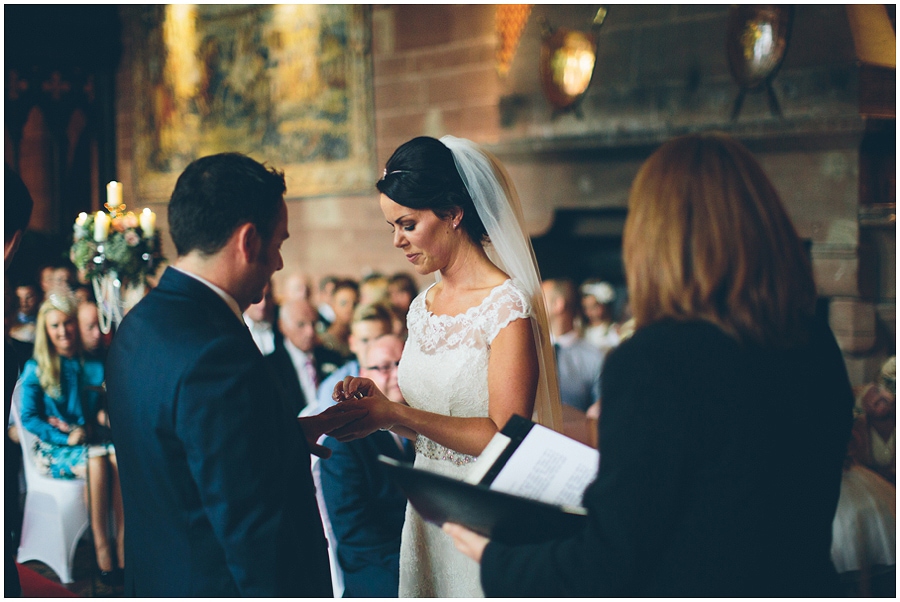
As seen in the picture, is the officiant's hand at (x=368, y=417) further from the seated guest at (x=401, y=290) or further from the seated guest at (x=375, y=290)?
the seated guest at (x=401, y=290)

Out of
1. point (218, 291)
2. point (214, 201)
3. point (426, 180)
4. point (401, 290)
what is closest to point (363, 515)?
point (426, 180)

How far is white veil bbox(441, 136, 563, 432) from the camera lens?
210 centimetres

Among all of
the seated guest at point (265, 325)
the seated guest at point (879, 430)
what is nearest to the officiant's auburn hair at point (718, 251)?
the seated guest at point (879, 430)

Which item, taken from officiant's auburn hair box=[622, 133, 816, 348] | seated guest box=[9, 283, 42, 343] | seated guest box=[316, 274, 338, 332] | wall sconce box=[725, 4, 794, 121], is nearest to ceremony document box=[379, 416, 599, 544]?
officiant's auburn hair box=[622, 133, 816, 348]

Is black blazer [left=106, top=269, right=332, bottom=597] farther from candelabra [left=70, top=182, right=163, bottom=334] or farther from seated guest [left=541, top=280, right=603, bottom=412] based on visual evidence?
seated guest [left=541, top=280, right=603, bottom=412]

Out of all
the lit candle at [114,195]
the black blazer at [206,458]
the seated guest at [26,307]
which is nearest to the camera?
the black blazer at [206,458]

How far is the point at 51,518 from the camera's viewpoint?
13.5 ft

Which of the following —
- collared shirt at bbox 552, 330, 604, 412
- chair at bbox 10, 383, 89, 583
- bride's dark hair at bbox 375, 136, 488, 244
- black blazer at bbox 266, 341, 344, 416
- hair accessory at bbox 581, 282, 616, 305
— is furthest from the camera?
hair accessory at bbox 581, 282, 616, 305

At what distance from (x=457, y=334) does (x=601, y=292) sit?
154 inches

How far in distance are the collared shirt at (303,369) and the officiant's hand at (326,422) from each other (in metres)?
2.95

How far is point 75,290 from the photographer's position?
5320mm

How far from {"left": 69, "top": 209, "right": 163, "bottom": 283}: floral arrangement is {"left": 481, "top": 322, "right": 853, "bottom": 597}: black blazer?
122 inches

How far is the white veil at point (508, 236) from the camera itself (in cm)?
210

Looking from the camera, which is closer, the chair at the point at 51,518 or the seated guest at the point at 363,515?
the seated guest at the point at 363,515
